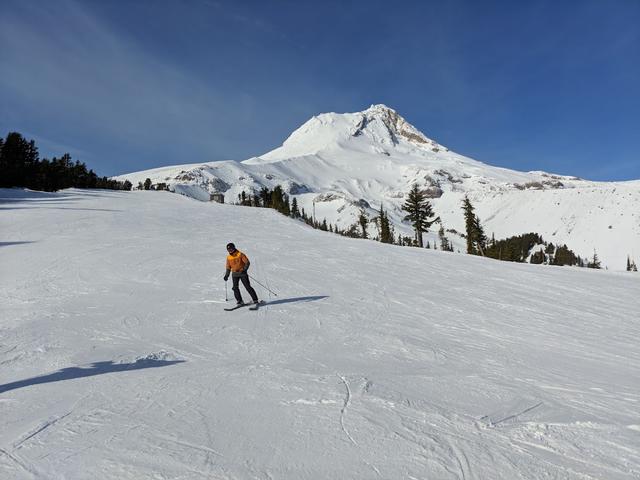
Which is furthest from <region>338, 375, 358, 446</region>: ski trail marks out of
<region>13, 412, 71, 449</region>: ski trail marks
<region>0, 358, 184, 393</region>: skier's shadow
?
<region>13, 412, 71, 449</region>: ski trail marks

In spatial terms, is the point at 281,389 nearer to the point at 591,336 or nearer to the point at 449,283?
the point at 591,336

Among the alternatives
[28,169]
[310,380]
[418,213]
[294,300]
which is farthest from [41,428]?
[28,169]

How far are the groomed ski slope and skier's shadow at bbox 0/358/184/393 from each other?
4 centimetres

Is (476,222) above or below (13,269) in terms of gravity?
above

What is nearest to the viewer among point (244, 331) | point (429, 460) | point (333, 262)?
point (429, 460)

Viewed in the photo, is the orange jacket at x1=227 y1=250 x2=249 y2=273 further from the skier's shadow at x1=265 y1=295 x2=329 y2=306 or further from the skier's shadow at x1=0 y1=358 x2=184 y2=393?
the skier's shadow at x1=0 y1=358 x2=184 y2=393

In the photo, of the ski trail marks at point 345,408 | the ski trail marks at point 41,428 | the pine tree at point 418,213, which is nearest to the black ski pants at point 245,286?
the ski trail marks at point 345,408

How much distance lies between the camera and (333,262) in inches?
773

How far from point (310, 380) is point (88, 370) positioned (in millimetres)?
3757

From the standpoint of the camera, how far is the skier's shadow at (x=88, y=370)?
19.7ft

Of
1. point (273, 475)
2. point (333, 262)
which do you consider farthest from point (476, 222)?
point (273, 475)

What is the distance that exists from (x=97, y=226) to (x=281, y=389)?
2743cm

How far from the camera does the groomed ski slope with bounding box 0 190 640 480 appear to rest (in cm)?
410

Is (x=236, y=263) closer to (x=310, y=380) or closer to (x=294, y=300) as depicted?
(x=294, y=300)
